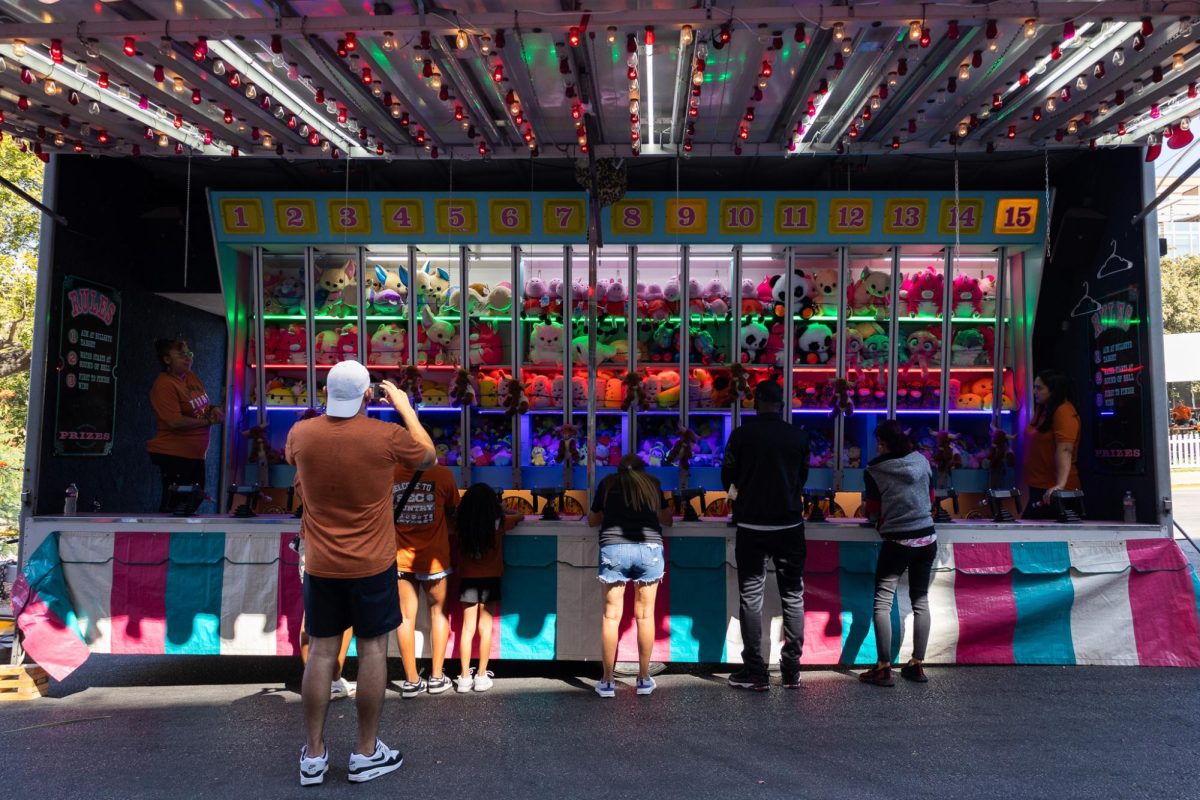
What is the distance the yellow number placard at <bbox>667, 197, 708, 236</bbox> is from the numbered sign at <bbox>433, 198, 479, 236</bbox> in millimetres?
1681

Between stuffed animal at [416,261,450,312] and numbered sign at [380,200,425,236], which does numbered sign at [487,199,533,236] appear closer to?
numbered sign at [380,200,425,236]

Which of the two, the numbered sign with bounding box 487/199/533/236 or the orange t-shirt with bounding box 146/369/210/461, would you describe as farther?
the numbered sign with bounding box 487/199/533/236

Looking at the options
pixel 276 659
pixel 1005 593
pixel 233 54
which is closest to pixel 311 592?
pixel 276 659

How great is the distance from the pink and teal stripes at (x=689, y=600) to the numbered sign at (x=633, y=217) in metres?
3.21

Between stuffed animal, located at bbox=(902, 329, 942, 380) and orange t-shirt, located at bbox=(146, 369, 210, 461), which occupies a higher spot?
stuffed animal, located at bbox=(902, 329, 942, 380)

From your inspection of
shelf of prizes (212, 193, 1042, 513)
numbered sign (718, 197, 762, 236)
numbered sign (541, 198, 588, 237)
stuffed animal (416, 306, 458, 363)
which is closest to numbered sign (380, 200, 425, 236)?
shelf of prizes (212, 193, 1042, 513)

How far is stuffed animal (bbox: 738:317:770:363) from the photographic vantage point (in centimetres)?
769

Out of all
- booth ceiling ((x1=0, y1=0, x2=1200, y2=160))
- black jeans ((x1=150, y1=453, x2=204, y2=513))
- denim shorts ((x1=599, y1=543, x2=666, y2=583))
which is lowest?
denim shorts ((x1=599, y1=543, x2=666, y2=583))

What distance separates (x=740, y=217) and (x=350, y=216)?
3384 mm

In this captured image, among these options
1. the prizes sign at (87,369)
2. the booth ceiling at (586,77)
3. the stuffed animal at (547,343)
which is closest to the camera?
the booth ceiling at (586,77)

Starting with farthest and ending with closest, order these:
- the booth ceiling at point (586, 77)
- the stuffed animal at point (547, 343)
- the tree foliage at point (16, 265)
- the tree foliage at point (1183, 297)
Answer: the tree foliage at point (1183, 297) < the tree foliage at point (16, 265) < the stuffed animal at point (547, 343) < the booth ceiling at point (586, 77)

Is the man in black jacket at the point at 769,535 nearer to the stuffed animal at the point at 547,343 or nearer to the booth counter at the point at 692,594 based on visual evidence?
the booth counter at the point at 692,594

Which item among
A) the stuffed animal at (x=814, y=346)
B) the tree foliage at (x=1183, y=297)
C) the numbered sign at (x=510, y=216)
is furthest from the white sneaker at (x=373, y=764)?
the tree foliage at (x=1183, y=297)

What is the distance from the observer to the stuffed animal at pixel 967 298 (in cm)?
768
